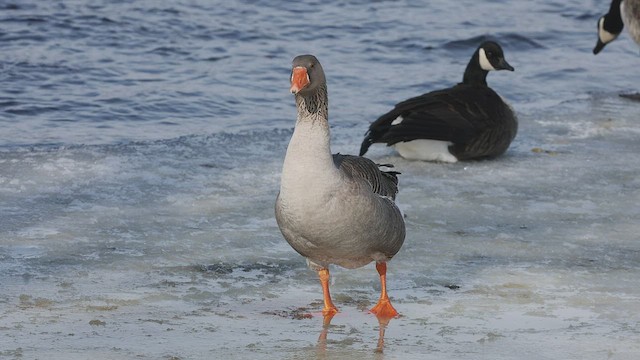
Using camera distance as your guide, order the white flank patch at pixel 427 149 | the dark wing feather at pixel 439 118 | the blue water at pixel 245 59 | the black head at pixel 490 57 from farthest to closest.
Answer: the blue water at pixel 245 59, the black head at pixel 490 57, the white flank patch at pixel 427 149, the dark wing feather at pixel 439 118

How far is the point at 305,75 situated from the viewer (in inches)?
201

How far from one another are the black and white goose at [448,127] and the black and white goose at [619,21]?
13.2ft

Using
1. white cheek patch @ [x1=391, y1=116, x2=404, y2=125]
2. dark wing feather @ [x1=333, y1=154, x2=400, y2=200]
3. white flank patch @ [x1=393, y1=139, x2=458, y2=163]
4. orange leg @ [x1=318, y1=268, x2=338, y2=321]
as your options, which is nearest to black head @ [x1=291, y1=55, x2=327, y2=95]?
dark wing feather @ [x1=333, y1=154, x2=400, y2=200]

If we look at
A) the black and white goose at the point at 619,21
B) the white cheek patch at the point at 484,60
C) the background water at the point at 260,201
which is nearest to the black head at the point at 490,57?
the white cheek patch at the point at 484,60

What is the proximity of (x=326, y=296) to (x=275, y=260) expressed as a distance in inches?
A: 33.1

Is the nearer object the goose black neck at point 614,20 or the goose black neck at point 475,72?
the goose black neck at point 475,72

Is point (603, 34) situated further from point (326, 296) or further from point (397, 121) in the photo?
point (326, 296)

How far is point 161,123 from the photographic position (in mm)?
10703

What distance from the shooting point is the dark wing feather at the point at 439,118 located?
328 inches

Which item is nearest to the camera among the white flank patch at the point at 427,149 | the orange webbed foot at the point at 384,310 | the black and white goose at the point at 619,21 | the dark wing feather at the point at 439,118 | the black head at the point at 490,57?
the orange webbed foot at the point at 384,310

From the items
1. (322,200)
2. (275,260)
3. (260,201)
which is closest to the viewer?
(322,200)

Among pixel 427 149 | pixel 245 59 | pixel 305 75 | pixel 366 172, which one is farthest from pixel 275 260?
pixel 245 59

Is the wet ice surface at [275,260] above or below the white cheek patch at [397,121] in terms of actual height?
below

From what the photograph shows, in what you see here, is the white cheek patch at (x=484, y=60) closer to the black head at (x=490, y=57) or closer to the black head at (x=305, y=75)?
the black head at (x=490, y=57)
